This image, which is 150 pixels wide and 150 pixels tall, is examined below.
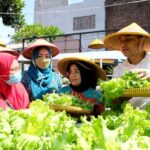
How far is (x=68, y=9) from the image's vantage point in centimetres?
2430

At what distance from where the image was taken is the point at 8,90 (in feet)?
9.02

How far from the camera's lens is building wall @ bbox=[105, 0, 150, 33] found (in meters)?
19.9

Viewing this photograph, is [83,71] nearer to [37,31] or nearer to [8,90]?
[8,90]

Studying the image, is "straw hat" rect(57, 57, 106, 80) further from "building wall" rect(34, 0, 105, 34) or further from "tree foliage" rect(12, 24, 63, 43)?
"tree foliage" rect(12, 24, 63, 43)

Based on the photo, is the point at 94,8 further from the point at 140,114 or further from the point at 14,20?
the point at 140,114

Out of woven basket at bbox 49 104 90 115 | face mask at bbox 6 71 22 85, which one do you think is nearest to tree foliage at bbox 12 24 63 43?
face mask at bbox 6 71 22 85

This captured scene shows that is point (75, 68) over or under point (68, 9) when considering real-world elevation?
under

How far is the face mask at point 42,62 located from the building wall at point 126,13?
16260 millimetres

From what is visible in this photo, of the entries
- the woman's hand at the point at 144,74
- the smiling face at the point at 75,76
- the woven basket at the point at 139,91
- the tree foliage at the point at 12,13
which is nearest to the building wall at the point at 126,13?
the tree foliage at the point at 12,13

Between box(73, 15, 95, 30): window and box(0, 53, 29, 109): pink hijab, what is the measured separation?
67.2 ft

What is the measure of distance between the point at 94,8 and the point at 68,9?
208 cm

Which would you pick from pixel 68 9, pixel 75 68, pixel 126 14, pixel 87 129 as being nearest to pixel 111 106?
pixel 75 68

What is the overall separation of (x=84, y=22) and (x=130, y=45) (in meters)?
21.1

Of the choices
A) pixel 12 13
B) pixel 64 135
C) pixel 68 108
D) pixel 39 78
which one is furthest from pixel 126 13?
pixel 64 135
